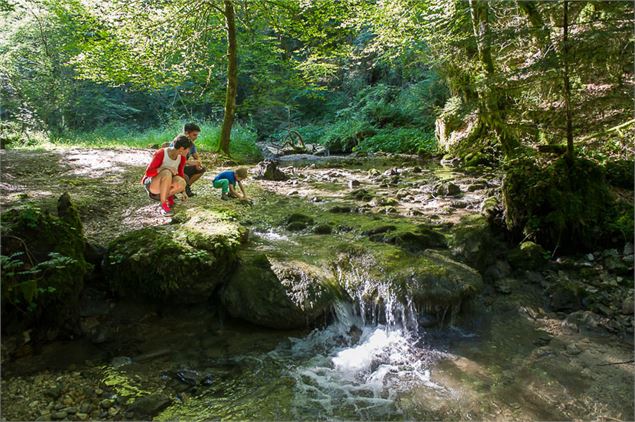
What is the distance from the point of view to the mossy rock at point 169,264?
4695 millimetres

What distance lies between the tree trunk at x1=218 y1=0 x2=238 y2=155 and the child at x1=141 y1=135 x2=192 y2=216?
25.1 feet

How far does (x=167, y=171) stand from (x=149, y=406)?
3817 millimetres

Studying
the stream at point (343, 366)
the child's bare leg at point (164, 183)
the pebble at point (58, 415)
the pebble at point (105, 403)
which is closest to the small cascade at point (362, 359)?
the stream at point (343, 366)

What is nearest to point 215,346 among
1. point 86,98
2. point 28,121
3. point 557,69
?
point 557,69

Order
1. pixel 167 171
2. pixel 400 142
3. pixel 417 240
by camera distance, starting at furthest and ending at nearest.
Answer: pixel 400 142, pixel 167 171, pixel 417 240

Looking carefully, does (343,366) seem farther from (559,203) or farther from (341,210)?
(559,203)

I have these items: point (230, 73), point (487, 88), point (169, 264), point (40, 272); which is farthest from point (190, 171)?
point (230, 73)

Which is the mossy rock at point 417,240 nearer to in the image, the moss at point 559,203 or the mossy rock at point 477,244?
the mossy rock at point 477,244

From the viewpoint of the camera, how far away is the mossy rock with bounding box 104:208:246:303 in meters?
4.70

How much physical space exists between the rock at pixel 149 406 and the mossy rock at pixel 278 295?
4.51 ft

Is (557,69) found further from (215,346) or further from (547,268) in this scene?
(215,346)

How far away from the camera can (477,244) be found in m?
6.05

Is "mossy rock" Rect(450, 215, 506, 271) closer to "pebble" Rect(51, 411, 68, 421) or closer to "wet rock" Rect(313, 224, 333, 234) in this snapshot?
"wet rock" Rect(313, 224, 333, 234)

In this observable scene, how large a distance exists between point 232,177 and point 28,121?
2075cm
